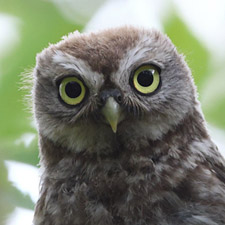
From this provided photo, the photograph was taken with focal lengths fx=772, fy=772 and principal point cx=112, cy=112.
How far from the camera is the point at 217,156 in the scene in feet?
16.7

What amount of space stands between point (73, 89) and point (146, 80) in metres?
0.47

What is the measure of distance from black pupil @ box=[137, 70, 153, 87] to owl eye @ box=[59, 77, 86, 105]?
36 centimetres

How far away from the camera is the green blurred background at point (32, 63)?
4.95m

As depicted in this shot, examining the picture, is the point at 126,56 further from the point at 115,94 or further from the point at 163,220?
the point at 163,220

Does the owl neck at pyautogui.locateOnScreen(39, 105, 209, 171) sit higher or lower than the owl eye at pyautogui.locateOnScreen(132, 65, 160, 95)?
lower

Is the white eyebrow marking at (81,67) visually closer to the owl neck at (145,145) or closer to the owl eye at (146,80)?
the owl eye at (146,80)

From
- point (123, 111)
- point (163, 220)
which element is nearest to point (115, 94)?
point (123, 111)

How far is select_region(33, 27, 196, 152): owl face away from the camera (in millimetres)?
4840

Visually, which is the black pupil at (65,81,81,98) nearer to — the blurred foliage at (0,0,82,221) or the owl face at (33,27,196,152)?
the owl face at (33,27,196,152)

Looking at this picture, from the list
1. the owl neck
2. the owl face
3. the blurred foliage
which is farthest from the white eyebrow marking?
the owl neck

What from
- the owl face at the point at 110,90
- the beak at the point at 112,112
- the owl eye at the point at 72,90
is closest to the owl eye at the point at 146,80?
the owl face at the point at 110,90

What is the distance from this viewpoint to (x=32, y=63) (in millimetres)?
5176

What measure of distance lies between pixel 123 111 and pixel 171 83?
0.46 m

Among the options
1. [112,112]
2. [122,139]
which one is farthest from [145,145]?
[112,112]
